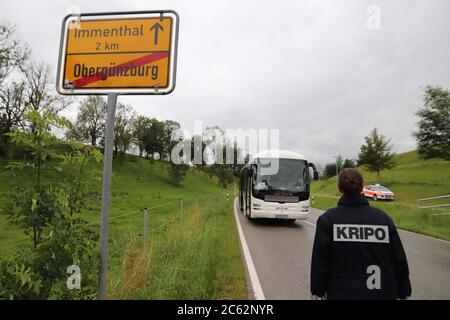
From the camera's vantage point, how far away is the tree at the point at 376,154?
42562 millimetres

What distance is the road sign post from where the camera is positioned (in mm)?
2176

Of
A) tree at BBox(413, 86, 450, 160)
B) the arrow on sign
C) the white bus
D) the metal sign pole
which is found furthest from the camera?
tree at BBox(413, 86, 450, 160)

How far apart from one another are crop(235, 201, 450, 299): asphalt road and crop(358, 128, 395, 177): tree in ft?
118

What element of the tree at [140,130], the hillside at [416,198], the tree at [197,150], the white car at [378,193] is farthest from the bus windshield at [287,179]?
the tree at [197,150]

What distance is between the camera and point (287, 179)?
1197 centimetres

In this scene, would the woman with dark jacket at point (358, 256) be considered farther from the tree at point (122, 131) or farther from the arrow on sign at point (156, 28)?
the tree at point (122, 131)

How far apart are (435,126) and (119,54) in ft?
106

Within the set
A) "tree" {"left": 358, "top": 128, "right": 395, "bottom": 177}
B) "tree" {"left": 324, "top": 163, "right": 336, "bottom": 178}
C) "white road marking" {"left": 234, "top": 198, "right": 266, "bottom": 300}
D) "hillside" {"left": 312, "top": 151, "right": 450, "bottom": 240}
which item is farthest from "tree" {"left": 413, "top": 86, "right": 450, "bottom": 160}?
"tree" {"left": 324, "top": 163, "right": 336, "bottom": 178}

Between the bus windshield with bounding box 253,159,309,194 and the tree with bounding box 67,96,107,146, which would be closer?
the bus windshield with bounding box 253,159,309,194

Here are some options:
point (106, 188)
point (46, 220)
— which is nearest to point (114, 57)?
point (106, 188)

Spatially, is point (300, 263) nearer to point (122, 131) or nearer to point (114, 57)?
point (114, 57)

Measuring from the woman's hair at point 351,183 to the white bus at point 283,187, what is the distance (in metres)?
9.32

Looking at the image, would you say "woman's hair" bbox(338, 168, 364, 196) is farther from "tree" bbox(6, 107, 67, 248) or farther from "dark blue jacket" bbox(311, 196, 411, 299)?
"tree" bbox(6, 107, 67, 248)
